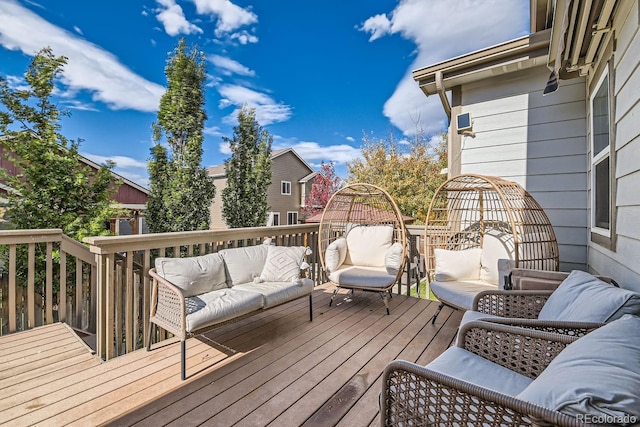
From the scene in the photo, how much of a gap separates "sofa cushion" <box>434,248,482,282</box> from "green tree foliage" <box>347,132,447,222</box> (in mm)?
7441

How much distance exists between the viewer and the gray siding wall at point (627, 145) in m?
1.79

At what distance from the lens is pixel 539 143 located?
3.91m

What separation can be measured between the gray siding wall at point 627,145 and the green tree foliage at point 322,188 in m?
13.8

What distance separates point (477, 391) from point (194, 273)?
240cm

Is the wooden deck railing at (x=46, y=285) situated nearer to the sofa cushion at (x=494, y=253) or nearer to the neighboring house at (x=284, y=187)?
the sofa cushion at (x=494, y=253)

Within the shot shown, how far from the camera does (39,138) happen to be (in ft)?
17.5

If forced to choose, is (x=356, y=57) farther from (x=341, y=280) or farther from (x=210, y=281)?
(x=210, y=281)

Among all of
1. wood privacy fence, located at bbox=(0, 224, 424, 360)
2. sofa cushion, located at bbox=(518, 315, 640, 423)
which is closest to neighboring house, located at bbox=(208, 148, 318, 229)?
wood privacy fence, located at bbox=(0, 224, 424, 360)

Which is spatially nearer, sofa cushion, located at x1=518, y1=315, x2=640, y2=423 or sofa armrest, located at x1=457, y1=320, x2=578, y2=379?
sofa cushion, located at x1=518, y1=315, x2=640, y2=423

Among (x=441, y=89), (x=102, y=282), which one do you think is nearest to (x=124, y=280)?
(x=102, y=282)

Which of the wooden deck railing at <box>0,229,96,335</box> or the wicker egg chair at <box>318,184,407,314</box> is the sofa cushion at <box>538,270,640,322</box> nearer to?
the wicker egg chair at <box>318,184,407,314</box>

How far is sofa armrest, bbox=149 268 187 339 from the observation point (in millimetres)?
2277

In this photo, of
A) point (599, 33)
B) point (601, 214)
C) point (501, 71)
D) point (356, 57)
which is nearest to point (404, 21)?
point (356, 57)

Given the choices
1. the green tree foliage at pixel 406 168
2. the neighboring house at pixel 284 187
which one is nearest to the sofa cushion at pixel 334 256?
the green tree foliage at pixel 406 168
